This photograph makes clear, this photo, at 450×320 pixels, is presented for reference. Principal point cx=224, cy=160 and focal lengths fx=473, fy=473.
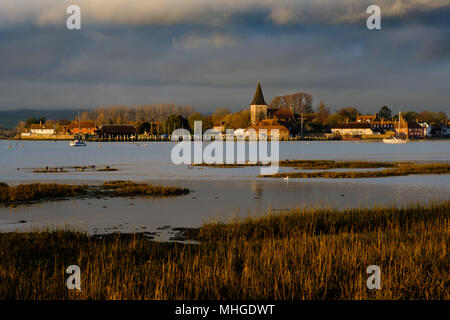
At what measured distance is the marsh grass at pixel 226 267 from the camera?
9.32m

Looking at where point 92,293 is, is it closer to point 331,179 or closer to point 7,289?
point 7,289

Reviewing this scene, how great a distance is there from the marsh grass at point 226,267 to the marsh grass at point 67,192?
1047 cm

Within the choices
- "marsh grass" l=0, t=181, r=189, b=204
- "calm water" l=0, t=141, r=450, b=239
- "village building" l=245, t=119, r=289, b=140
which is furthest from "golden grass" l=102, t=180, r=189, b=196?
"village building" l=245, t=119, r=289, b=140

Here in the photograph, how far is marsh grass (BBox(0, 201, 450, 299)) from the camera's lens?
9.32 m

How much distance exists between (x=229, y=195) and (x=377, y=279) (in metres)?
19.5

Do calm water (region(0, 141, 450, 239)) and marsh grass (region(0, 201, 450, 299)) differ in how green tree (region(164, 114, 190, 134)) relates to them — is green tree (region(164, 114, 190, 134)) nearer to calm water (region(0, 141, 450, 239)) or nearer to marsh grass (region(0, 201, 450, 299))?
calm water (region(0, 141, 450, 239))

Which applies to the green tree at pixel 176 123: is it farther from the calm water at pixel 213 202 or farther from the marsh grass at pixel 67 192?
the marsh grass at pixel 67 192

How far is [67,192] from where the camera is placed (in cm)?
2805

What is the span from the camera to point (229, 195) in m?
29.0

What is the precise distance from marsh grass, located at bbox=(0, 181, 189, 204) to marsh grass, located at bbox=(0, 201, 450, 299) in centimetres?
1047
